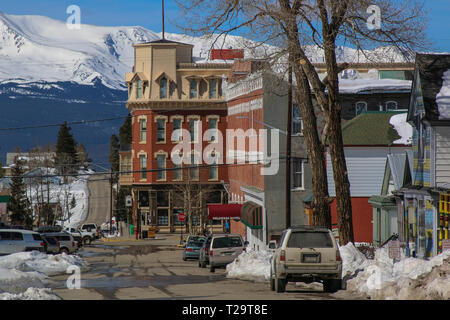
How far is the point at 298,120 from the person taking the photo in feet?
179

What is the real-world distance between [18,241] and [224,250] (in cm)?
1187

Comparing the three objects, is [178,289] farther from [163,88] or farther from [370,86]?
[163,88]

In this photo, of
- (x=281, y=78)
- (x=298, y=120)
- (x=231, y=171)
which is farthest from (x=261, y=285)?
(x=231, y=171)

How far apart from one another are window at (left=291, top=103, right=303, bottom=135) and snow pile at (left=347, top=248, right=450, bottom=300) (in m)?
32.0

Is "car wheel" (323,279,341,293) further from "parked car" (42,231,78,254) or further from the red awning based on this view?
the red awning

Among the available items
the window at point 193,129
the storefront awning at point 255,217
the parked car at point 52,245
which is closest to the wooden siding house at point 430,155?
the storefront awning at point 255,217

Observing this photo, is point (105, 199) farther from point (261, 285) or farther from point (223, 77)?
point (261, 285)

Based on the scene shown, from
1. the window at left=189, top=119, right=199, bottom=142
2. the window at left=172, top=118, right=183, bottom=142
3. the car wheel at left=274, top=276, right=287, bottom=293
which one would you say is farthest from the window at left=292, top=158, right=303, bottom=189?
the window at left=172, top=118, right=183, bottom=142

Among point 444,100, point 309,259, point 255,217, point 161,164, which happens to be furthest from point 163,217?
point 309,259

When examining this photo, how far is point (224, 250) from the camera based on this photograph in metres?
37.3

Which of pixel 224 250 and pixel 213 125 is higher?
pixel 213 125

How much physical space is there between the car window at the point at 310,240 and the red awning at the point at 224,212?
1862 inches

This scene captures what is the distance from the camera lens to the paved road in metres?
139

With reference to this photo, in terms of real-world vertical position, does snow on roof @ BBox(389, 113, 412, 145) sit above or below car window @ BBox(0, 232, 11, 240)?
above
